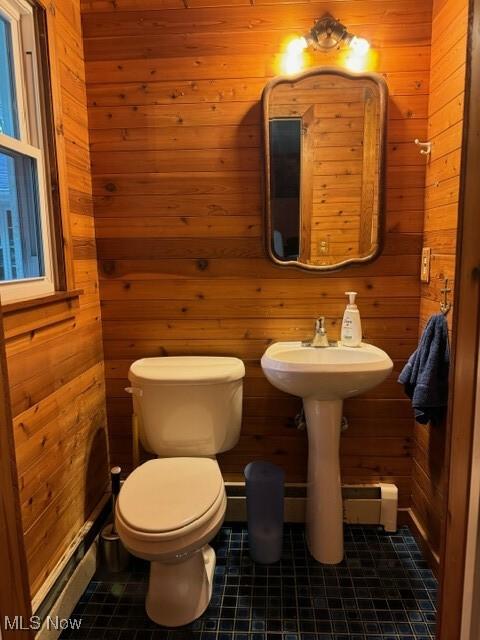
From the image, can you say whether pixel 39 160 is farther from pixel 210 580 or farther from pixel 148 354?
pixel 210 580

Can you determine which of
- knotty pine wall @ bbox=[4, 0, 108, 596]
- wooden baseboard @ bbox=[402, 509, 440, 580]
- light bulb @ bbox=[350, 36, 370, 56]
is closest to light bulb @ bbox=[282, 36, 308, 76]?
light bulb @ bbox=[350, 36, 370, 56]

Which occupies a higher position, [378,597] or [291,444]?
[291,444]

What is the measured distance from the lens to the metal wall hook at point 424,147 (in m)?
1.78

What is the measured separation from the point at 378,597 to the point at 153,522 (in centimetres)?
93

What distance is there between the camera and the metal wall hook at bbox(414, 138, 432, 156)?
178 centimetres

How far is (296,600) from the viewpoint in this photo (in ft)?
5.31

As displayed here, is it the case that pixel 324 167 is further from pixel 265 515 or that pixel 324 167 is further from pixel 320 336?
pixel 265 515

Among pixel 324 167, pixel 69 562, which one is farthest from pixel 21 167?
pixel 69 562

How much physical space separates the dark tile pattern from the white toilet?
0.09 meters

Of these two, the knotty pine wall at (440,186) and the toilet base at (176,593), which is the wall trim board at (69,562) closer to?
the toilet base at (176,593)

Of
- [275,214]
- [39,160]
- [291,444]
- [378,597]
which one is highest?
[39,160]

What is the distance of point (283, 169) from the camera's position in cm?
185

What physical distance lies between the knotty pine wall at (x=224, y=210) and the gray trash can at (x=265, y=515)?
0.25 meters

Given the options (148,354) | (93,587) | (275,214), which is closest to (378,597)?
(93,587)
